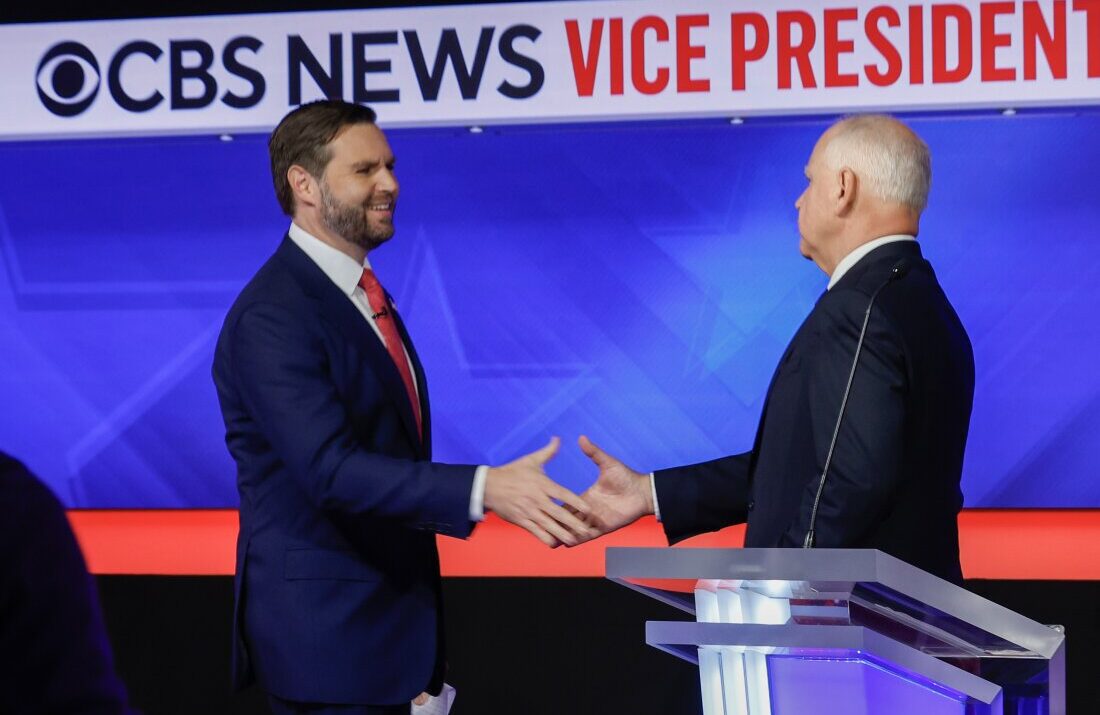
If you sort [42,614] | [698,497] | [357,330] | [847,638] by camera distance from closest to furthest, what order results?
[42,614], [847,638], [357,330], [698,497]

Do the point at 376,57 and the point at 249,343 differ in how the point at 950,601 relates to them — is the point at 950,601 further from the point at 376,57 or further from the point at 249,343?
the point at 376,57

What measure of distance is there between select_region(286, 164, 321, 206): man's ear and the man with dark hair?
0.14 m

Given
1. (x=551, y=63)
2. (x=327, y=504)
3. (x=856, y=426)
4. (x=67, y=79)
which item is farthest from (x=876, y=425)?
(x=67, y=79)

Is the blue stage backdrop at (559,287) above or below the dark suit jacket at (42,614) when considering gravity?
above

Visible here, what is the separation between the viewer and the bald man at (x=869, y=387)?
2.13 meters

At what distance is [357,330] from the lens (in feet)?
7.52

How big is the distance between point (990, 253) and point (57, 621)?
3.37m

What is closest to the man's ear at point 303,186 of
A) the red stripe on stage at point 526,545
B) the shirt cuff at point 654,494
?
the shirt cuff at point 654,494

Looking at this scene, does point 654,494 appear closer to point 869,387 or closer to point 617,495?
point 617,495

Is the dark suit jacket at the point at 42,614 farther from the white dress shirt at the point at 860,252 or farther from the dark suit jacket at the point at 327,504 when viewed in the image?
the white dress shirt at the point at 860,252

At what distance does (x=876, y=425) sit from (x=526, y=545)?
2.08 metres

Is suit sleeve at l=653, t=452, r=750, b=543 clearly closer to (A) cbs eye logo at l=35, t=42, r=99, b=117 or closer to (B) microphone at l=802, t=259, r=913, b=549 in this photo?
(B) microphone at l=802, t=259, r=913, b=549

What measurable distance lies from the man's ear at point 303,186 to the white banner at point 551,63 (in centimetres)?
159

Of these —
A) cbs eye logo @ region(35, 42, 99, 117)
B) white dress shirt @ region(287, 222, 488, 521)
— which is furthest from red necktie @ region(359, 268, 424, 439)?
cbs eye logo @ region(35, 42, 99, 117)
